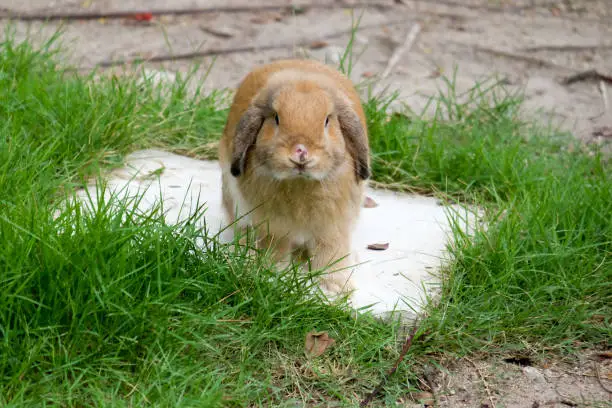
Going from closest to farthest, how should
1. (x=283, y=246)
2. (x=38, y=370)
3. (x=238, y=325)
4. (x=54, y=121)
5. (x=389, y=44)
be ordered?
(x=38, y=370) < (x=238, y=325) < (x=283, y=246) < (x=54, y=121) < (x=389, y=44)

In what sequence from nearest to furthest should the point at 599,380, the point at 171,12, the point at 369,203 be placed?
the point at 599,380 < the point at 369,203 < the point at 171,12

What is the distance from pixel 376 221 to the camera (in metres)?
4.48

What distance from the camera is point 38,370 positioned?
292 cm

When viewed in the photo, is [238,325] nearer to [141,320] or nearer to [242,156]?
[141,320]

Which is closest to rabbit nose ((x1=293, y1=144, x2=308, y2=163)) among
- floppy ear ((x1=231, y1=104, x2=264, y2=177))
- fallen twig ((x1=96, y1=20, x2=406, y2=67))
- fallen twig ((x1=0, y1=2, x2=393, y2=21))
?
floppy ear ((x1=231, y1=104, x2=264, y2=177))

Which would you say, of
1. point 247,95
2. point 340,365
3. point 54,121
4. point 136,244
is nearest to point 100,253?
point 136,244

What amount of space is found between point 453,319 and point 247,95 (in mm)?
1458

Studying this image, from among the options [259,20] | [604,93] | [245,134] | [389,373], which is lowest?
[389,373]

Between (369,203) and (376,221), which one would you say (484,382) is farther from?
(369,203)

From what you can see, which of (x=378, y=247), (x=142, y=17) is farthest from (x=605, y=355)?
(x=142, y=17)

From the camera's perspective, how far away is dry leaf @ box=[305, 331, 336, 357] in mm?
3305

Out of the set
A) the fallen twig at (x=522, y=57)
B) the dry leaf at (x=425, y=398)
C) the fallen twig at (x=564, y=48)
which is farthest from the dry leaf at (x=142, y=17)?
the dry leaf at (x=425, y=398)

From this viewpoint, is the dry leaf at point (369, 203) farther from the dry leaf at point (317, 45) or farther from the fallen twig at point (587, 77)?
the fallen twig at point (587, 77)

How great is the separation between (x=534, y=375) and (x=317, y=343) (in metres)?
0.91
